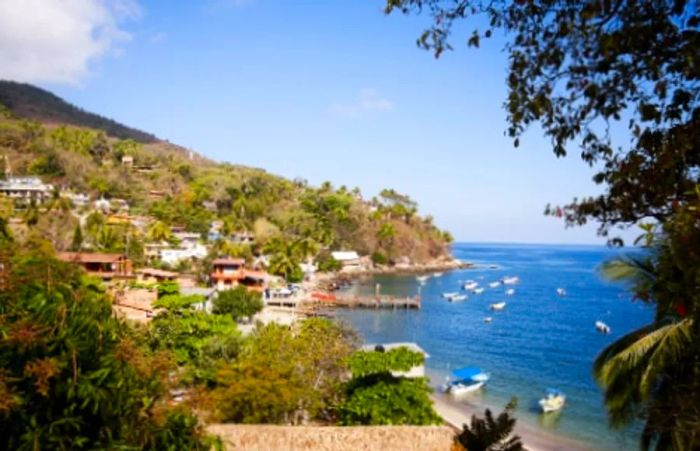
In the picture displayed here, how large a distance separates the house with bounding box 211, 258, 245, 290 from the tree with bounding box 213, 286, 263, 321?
10485 mm

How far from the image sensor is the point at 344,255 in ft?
229

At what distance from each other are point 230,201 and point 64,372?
243 ft

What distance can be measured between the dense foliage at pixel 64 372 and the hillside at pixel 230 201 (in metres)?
47.0

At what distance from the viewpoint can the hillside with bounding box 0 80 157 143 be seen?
4968 inches

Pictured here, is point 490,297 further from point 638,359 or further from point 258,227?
point 638,359

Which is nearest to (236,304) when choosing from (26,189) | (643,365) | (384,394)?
(384,394)

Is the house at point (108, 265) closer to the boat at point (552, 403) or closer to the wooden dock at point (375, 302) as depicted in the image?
the wooden dock at point (375, 302)

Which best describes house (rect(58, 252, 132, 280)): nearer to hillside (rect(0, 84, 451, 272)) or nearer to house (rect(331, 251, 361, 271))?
hillside (rect(0, 84, 451, 272))

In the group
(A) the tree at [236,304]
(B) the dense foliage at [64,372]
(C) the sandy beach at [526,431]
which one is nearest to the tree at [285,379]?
(C) the sandy beach at [526,431]

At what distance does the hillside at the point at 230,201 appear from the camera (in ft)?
205

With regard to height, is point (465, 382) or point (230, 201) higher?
point (230, 201)

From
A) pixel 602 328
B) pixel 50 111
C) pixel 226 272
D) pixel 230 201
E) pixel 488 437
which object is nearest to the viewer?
pixel 488 437

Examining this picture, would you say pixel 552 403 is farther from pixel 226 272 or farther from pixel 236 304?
pixel 226 272

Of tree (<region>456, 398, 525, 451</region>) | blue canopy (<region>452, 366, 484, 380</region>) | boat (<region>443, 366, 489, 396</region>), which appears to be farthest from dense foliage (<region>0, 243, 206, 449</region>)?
blue canopy (<region>452, 366, 484, 380</region>)
